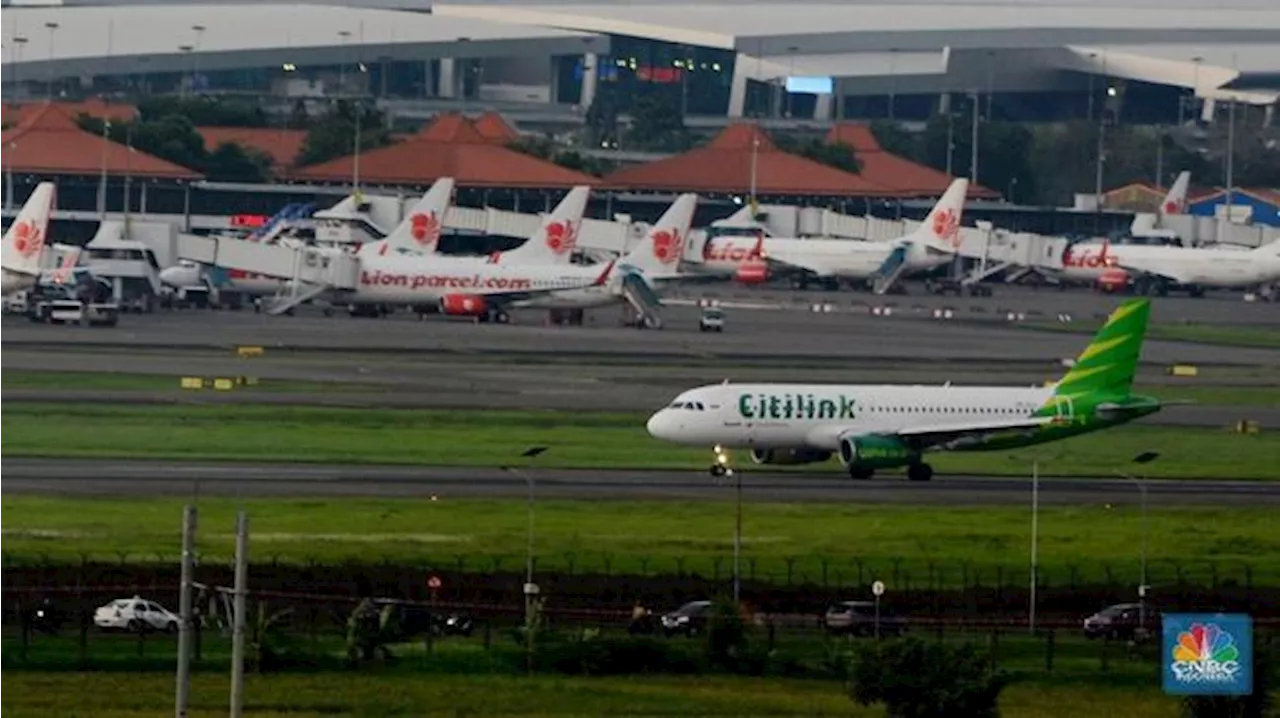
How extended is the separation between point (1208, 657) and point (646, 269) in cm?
11163

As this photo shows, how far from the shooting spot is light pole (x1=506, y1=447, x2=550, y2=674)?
6419 cm

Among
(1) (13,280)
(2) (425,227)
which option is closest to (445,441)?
(1) (13,280)

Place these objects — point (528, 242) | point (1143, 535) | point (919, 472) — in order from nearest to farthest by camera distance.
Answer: point (1143, 535) < point (919, 472) < point (528, 242)

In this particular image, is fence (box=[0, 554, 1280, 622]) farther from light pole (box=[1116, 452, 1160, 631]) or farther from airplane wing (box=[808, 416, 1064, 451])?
airplane wing (box=[808, 416, 1064, 451])

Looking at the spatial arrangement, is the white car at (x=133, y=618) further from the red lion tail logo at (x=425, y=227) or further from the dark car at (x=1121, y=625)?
the red lion tail logo at (x=425, y=227)

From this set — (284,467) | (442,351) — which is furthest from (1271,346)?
(284,467)

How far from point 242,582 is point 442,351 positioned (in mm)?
84511

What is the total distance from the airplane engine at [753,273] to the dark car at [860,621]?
126 metres

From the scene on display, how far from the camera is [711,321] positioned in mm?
149750

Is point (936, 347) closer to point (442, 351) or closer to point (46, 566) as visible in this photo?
point (442, 351)

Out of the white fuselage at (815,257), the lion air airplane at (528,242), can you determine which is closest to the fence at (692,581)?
the lion air airplane at (528,242)

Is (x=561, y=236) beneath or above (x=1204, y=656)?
above

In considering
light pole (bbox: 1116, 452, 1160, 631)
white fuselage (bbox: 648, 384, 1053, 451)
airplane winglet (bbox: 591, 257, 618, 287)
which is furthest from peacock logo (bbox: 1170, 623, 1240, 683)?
airplane winglet (bbox: 591, 257, 618, 287)

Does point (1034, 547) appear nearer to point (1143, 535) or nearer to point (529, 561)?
point (1143, 535)
